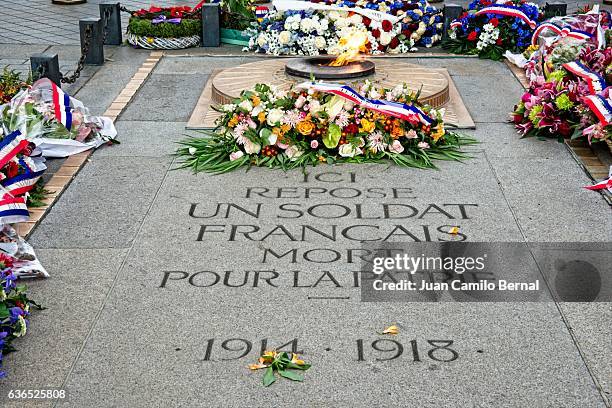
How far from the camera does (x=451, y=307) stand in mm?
4359

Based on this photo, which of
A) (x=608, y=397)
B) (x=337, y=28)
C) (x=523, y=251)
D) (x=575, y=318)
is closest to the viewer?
(x=608, y=397)

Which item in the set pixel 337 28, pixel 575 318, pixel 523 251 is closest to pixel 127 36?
pixel 337 28

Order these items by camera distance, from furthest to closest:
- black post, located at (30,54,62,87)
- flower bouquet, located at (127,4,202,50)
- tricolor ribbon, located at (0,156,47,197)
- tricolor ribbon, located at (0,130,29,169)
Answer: flower bouquet, located at (127,4,202,50)
black post, located at (30,54,62,87)
tricolor ribbon, located at (0,156,47,197)
tricolor ribbon, located at (0,130,29,169)

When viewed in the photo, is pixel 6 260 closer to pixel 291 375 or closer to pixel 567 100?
pixel 291 375

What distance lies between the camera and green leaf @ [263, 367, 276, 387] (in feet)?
12.3

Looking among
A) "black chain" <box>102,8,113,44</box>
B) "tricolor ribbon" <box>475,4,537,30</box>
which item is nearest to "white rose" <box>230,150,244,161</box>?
"tricolor ribbon" <box>475,4,537,30</box>

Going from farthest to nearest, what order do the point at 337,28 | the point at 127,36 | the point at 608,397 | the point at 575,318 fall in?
the point at 127,36 → the point at 337,28 → the point at 575,318 → the point at 608,397

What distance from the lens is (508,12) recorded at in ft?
30.9

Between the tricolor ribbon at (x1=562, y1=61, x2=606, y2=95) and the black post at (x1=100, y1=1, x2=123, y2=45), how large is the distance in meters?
5.29

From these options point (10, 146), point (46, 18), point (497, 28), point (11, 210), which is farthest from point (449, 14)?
point (11, 210)

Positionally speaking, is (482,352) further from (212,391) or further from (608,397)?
(212,391)

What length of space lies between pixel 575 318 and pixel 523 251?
0.72 meters

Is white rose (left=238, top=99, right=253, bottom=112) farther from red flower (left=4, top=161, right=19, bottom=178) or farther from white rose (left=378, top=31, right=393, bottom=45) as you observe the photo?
white rose (left=378, top=31, right=393, bottom=45)

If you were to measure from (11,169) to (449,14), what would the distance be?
597 centimetres
